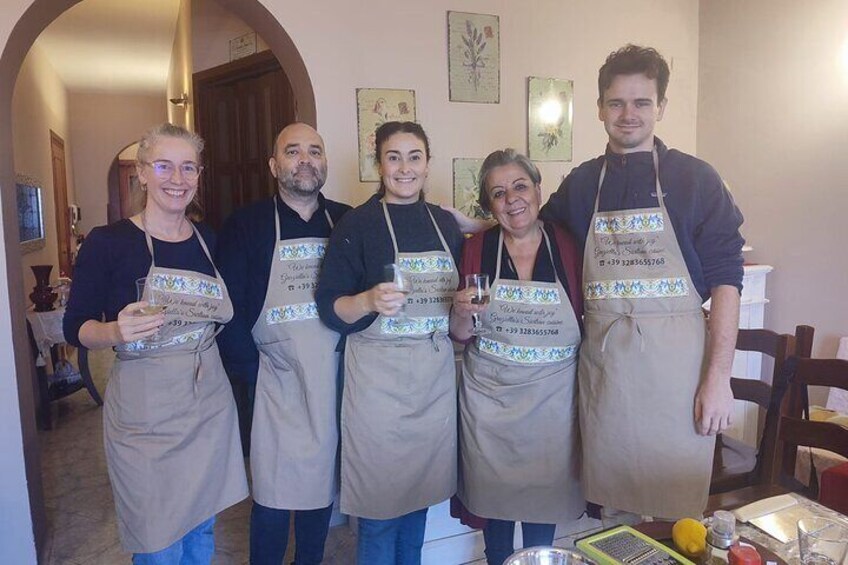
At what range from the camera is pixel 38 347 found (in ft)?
12.7

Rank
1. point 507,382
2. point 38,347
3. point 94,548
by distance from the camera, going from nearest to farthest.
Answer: point 507,382
point 94,548
point 38,347

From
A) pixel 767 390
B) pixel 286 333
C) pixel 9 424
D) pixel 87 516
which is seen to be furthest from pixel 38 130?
pixel 767 390

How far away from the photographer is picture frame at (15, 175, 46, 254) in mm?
4277

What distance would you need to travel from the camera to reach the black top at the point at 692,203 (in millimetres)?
1492

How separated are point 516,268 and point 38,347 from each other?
3.49 meters

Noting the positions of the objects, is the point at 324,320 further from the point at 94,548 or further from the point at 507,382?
the point at 94,548

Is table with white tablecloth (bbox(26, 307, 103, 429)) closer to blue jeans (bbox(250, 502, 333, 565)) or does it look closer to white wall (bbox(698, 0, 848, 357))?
blue jeans (bbox(250, 502, 333, 565))

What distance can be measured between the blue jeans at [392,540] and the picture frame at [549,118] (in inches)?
70.9

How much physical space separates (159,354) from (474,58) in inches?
75.7

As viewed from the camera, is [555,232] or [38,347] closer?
[555,232]

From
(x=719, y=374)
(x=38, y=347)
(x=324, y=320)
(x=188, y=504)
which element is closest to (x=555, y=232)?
(x=719, y=374)

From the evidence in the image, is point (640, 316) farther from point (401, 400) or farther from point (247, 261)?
point (247, 261)

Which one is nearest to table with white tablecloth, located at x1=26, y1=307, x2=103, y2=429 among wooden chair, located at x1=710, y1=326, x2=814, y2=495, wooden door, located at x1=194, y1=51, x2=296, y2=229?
wooden door, located at x1=194, y1=51, x2=296, y2=229

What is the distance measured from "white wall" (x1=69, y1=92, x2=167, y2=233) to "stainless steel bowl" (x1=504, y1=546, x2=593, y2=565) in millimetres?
9136
